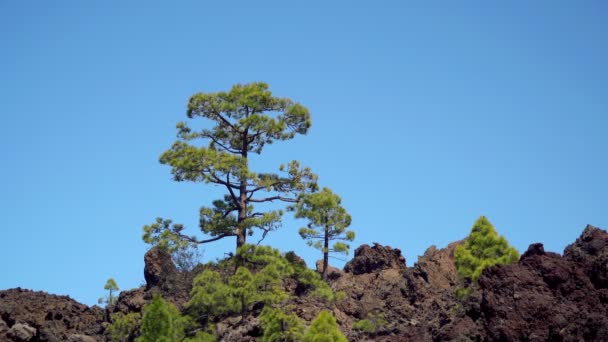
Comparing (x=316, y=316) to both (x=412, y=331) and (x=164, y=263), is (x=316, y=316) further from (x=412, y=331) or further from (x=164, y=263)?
(x=164, y=263)

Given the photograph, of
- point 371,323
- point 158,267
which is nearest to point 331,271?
point 158,267

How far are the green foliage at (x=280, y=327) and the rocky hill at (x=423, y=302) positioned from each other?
1433 mm

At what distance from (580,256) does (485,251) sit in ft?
43.7

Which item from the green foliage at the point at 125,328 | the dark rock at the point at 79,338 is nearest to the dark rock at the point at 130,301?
the green foliage at the point at 125,328

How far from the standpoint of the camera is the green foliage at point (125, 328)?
144 ft

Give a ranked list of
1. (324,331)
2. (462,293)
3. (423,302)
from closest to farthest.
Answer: (324,331)
(462,293)
(423,302)

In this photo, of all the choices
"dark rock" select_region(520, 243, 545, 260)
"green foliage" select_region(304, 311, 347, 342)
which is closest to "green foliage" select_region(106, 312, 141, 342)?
"green foliage" select_region(304, 311, 347, 342)

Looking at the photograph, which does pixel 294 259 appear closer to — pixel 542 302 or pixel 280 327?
pixel 280 327

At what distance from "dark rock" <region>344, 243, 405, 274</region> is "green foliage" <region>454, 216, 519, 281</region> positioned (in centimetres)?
805

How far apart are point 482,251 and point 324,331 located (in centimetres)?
1282

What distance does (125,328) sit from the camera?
145 feet

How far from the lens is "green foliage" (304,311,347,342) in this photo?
38312mm

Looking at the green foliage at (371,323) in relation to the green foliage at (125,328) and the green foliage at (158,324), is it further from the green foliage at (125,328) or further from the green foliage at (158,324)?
the green foliage at (125,328)

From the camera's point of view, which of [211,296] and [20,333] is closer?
[211,296]
